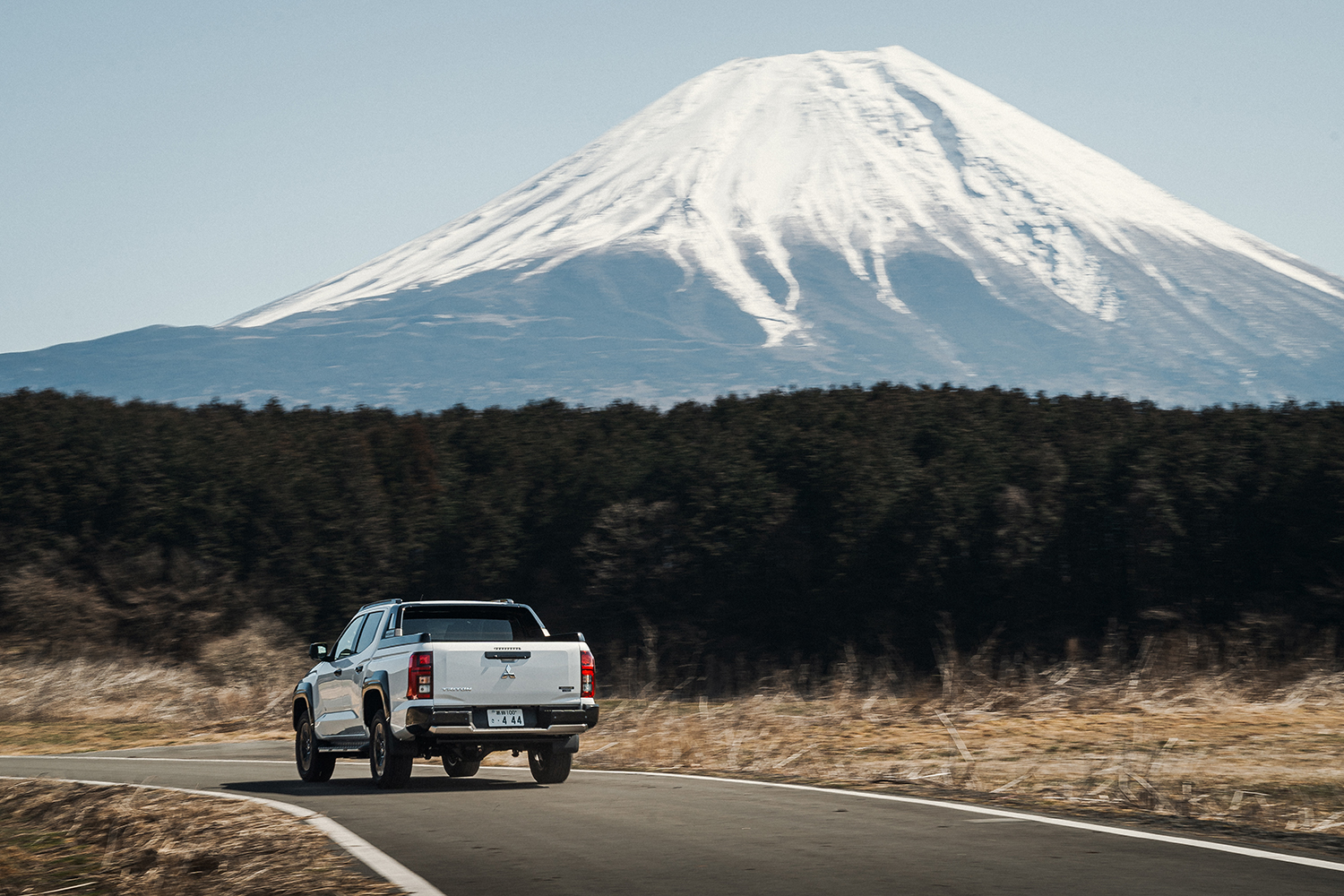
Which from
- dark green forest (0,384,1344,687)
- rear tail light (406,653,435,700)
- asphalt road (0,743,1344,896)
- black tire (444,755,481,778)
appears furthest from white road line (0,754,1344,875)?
dark green forest (0,384,1344,687)

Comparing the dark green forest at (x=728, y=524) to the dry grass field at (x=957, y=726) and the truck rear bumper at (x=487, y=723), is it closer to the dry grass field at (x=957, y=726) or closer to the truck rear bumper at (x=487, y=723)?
the dry grass field at (x=957, y=726)

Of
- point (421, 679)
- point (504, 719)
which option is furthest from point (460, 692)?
point (504, 719)

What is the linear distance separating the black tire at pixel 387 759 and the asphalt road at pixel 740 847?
6.6 inches

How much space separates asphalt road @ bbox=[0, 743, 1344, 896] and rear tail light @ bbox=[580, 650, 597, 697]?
0.86 m

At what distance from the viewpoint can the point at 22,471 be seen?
→ 29000mm

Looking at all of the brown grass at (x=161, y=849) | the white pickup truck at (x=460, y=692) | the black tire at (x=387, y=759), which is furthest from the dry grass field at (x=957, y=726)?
the brown grass at (x=161, y=849)

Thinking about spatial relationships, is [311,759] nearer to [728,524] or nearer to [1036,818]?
[1036,818]

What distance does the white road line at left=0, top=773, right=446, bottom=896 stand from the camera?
8.22 m

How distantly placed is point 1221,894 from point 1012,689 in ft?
52.3

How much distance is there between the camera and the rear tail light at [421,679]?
44.7 feet

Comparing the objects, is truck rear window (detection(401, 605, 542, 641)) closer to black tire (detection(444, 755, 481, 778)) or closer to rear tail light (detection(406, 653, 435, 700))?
rear tail light (detection(406, 653, 435, 700))

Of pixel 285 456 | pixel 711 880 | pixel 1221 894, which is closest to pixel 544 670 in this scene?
pixel 711 880

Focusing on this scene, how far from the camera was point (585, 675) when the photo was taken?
14.2m

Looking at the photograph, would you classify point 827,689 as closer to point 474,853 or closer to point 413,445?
point 413,445
